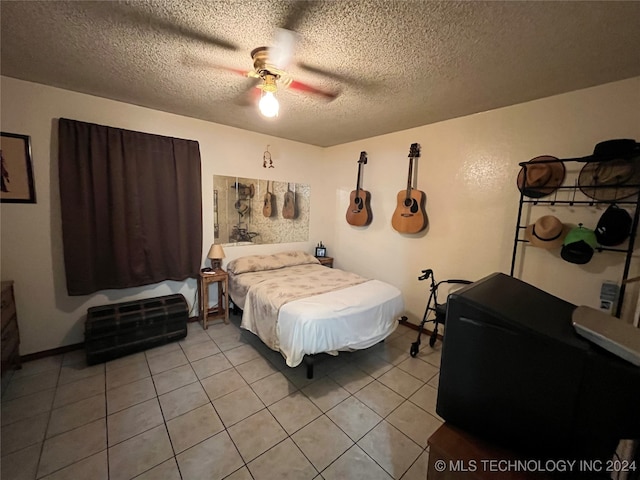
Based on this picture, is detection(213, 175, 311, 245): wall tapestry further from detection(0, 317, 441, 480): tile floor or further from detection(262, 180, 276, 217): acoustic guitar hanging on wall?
detection(0, 317, 441, 480): tile floor

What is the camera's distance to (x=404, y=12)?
1.28 metres

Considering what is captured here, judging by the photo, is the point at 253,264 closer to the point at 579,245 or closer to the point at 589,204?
the point at 579,245

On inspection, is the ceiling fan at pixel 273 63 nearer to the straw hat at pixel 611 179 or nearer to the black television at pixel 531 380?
the black television at pixel 531 380

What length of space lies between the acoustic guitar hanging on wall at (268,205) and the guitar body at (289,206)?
200mm

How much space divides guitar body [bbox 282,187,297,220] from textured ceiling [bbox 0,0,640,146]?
5.30 feet

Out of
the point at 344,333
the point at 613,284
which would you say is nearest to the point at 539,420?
the point at 344,333

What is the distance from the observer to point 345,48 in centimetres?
158

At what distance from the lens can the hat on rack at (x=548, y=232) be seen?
2035 mm

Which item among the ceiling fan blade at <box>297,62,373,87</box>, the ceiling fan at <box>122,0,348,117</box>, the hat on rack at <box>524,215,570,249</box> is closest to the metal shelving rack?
the hat on rack at <box>524,215,570,249</box>

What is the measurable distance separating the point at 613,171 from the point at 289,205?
133 inches

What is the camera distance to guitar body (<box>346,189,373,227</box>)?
11.9 ft

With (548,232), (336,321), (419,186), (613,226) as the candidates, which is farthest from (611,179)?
(336,321)

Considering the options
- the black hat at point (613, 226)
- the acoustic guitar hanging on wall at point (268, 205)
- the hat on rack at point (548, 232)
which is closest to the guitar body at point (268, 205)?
the acoustic guitar hanging on wall at point (268, 205)

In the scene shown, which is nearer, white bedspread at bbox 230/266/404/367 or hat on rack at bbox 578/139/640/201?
hat on rack at bbox 578/139/640/201
